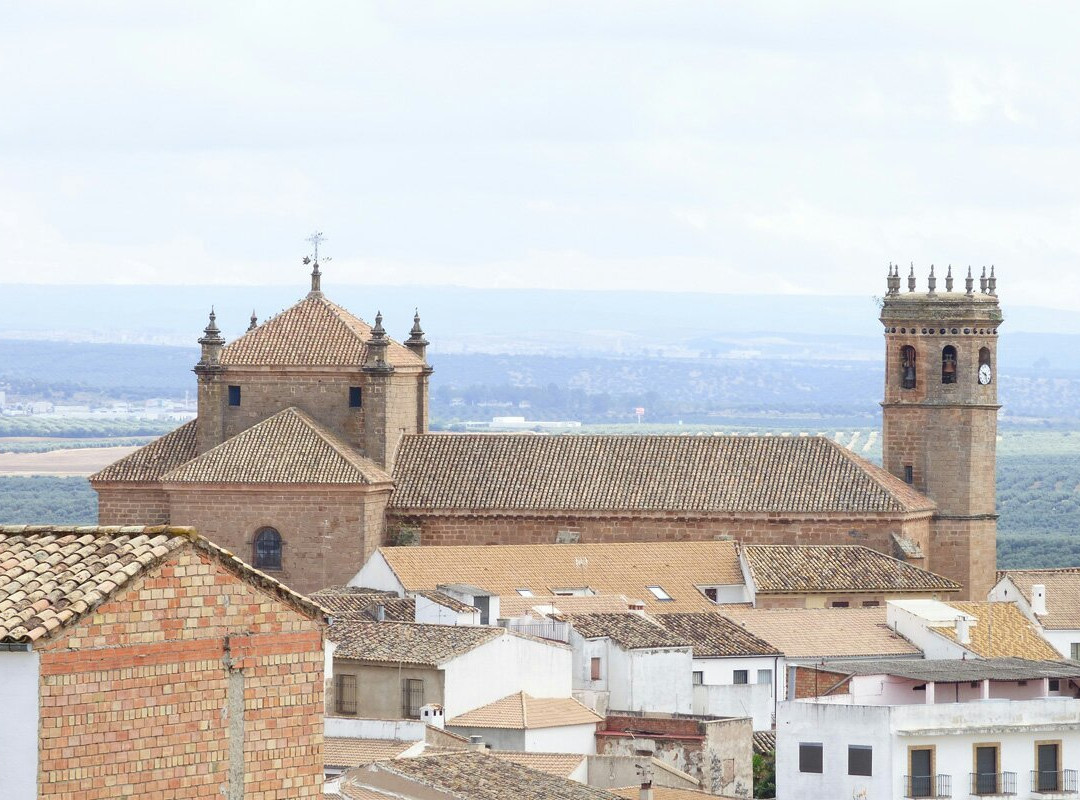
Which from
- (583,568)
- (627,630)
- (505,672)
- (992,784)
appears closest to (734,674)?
(627,630)

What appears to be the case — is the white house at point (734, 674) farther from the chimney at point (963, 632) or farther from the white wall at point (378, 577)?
the white wall at point (378, 577)

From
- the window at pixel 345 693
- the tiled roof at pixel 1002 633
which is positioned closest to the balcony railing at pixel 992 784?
the window at pixel 345 693

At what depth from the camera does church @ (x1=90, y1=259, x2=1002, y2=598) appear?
58188mm

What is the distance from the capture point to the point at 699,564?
56.2 meters

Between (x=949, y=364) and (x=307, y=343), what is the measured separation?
531 inches

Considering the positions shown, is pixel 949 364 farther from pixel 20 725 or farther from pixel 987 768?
pixel 20 725

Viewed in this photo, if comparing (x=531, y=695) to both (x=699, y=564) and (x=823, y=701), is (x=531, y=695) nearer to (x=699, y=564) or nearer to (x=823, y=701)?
(x=823, y=701)

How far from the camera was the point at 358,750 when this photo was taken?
34750 mm

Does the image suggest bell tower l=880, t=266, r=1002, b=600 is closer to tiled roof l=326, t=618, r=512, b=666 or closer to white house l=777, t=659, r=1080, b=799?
tiled roof l=326, t=618, r=512, b=666

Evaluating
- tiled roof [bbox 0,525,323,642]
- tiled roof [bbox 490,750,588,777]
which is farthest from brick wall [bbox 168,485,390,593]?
tiled roof [bbox 0,525,323,642]

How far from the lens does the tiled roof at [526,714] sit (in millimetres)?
39750

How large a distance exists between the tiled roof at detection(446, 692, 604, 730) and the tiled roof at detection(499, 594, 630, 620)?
6.65 m

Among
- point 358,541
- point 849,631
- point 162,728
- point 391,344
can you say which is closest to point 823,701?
point 849,631

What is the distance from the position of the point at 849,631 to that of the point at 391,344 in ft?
50.5
